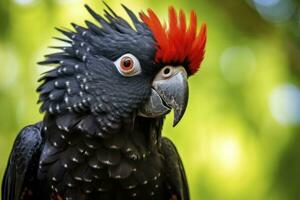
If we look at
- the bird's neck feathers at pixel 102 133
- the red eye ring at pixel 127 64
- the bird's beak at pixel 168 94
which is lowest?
the bird's neck feathers at pixel 102 133

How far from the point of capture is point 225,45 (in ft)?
16.5

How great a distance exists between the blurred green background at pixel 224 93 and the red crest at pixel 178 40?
131 cm

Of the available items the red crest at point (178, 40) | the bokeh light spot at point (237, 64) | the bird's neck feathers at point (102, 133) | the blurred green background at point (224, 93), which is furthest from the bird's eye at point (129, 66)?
the bokeh light spot at point (237, 64)

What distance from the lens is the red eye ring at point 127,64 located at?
3.21m

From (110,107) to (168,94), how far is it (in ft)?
1.00

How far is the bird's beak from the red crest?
3.0 inches

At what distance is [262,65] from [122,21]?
1861 mm

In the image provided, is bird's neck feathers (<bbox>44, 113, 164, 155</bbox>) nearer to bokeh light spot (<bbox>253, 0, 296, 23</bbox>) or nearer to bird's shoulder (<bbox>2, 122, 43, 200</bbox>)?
bird's shoulder (<bbox>2, 122, 43, 200</bbox>)

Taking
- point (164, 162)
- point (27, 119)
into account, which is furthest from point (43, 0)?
point (164, 162)

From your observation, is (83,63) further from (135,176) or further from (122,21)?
(135,176)

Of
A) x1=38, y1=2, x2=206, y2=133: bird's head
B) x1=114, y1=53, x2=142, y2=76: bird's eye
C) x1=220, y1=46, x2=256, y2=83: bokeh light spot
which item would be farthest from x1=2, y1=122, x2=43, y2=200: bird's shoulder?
x1=220, y1=46, x2=256, y2=83: bokeh light spot

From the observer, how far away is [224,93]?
5.00m

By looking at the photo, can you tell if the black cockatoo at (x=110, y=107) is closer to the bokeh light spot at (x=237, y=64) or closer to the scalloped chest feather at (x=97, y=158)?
the scalloped chest feather at (x=97, y=158)

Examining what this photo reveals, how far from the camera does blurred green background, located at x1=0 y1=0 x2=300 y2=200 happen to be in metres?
4.69
